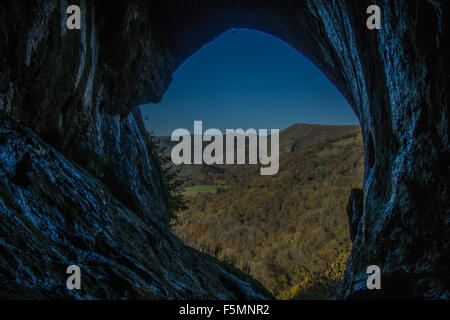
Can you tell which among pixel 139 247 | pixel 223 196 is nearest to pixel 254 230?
pixel 223 196

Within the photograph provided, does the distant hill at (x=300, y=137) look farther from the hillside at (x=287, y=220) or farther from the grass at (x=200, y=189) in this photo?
the hillside at (x=287, y=220)

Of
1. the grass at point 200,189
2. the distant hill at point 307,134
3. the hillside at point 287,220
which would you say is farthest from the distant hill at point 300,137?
the hillside at point 287,220

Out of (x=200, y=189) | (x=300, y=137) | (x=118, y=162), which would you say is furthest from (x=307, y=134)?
→ (x=118, y=162)

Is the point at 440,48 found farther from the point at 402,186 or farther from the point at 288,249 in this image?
the point at 288,249

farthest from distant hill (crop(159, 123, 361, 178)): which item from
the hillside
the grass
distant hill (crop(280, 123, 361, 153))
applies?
the hillside

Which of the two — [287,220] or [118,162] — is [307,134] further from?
[118,162]

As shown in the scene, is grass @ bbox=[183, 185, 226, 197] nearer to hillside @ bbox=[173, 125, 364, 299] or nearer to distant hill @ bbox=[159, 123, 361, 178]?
hillside @ bbox=[173, 125, 364, 299]
